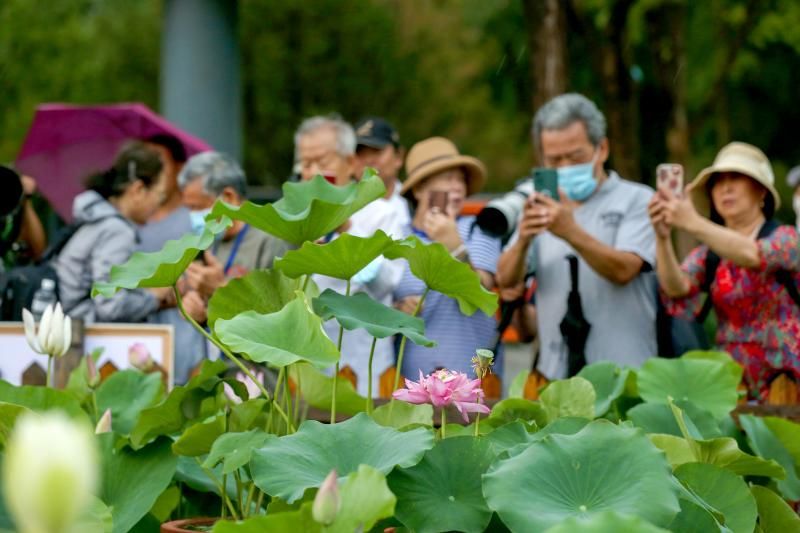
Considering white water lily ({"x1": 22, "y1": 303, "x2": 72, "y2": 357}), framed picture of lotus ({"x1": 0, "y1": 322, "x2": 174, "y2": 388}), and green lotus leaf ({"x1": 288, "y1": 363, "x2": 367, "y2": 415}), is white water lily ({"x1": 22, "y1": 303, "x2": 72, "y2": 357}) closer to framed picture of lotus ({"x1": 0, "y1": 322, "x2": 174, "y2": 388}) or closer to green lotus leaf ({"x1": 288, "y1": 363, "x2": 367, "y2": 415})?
green lotus leaf ({"x1": 288, "y1": 363, "x2": 367, "y2": 415})

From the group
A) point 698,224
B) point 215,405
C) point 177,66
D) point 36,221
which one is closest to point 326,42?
point 177,66

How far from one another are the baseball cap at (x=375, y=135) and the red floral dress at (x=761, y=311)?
203 cm

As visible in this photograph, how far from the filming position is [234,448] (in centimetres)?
262

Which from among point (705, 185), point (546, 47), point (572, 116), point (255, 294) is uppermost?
point (546, 47)

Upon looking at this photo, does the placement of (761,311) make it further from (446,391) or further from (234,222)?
(446,391)

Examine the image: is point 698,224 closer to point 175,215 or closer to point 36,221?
point 175,215

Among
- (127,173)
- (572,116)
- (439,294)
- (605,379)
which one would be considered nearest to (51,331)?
(605,379)

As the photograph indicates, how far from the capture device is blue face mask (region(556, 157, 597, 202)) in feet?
18.0

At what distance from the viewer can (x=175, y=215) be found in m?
7.05

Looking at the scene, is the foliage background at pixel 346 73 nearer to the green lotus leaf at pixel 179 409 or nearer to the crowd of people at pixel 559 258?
the crowd of people at pixel 559 258

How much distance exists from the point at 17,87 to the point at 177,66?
18.7 metres

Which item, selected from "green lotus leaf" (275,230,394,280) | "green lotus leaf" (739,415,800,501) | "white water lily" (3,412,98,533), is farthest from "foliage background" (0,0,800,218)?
"white water lily" (3,412,98,533)

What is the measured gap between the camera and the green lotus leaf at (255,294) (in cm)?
292

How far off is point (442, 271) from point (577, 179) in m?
2.61
